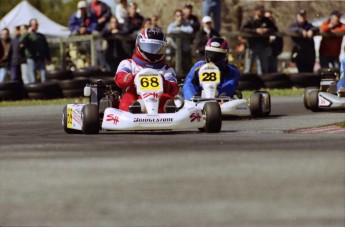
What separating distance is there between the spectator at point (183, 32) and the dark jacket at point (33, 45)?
7.83 ft

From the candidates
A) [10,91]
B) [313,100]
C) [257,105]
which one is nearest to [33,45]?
[10,91]

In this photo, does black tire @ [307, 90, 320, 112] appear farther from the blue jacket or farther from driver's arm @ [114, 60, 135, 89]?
driver's arm @ [114, 60, 135, 89]

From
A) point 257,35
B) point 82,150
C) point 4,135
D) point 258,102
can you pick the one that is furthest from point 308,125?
point 257,35

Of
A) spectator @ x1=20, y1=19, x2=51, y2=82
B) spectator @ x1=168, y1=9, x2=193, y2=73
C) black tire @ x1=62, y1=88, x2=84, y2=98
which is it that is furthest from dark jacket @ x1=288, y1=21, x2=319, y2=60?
black tire @ x1=62, y1=88, x2=84, y2=98

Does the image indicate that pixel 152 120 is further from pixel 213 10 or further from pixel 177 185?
pixel 213 10

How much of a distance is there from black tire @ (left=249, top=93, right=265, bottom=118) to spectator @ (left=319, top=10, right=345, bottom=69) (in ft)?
26.0

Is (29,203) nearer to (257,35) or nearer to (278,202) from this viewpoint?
(278,202)

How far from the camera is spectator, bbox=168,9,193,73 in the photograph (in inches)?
832

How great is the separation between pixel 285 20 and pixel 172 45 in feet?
55.3

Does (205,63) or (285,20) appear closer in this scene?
(205,63)

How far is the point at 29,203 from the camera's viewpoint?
6.55 m

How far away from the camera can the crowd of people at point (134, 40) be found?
20516 mm

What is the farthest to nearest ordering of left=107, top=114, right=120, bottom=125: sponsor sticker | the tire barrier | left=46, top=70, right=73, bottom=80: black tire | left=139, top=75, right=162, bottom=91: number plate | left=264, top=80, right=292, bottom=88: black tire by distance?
left=46, top=70, right=73, bottom=80: black tire < left=264, top=80, right=292, bottom=88: black tire < the tire barrier < left=139, top=75, right=162, bottom=91: number plate < left=107, top=114, right=120, bottom=125: sponsor sticker

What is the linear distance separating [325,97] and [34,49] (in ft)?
23.4
